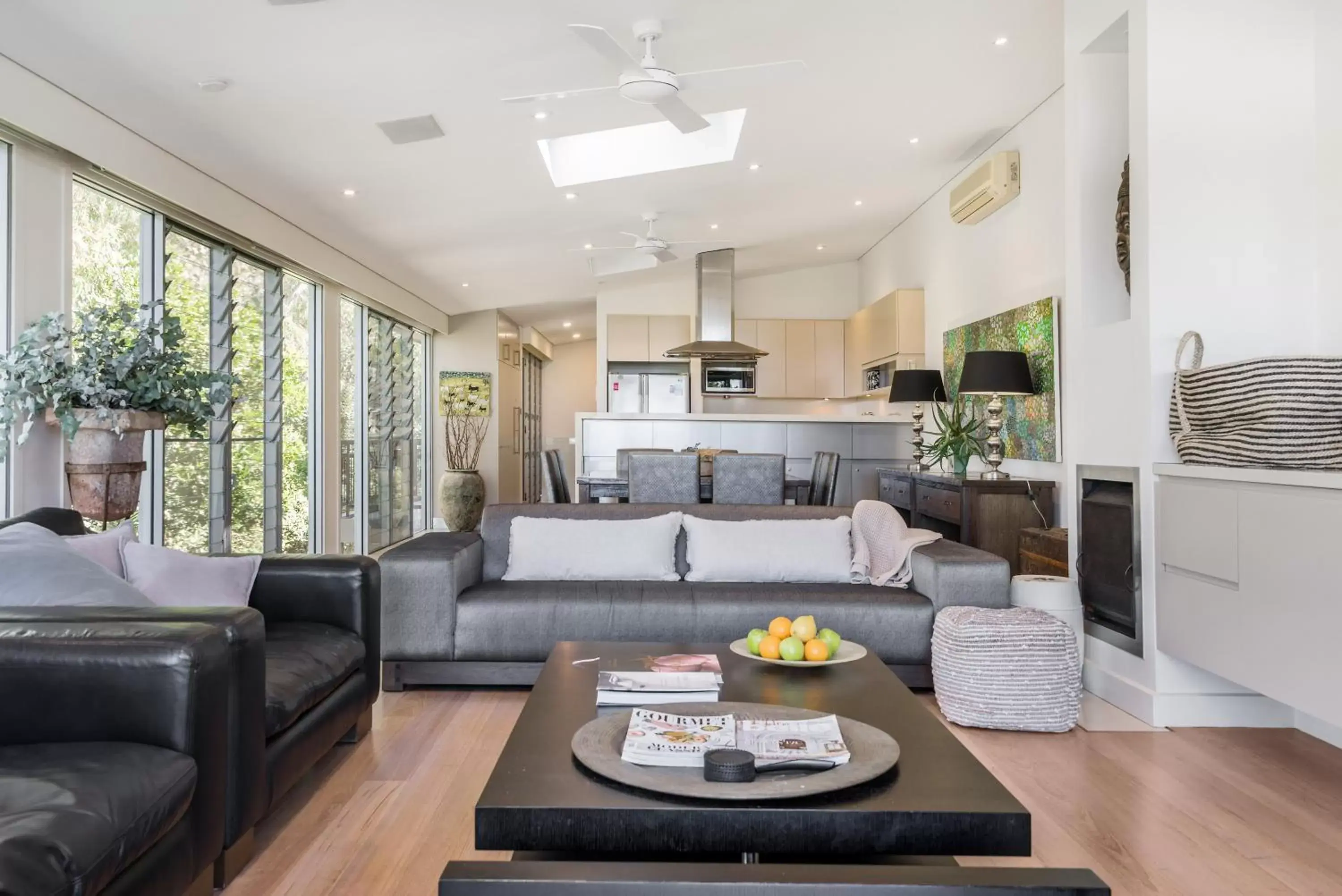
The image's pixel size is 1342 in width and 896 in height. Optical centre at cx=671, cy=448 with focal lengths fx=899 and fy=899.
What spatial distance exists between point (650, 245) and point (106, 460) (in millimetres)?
4856

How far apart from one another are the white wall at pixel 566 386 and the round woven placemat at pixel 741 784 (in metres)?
12.8

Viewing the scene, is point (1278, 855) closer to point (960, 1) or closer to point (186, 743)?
point (186, 743)

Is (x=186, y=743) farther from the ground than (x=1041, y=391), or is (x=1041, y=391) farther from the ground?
(x=1041, y=391)

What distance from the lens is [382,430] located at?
861 centimetres

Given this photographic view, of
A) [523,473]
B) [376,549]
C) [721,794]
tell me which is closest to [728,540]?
[721,794]

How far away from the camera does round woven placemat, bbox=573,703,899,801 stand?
1.45m

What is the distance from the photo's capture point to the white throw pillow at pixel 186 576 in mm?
2441

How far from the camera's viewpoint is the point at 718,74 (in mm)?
3707

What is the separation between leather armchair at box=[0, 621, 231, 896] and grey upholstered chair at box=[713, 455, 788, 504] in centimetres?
300

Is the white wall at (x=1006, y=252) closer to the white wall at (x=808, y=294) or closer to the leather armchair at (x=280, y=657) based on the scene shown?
the white wall at (x=808, y=294)

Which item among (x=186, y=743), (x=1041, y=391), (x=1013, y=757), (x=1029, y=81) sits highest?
(x=1029, y=81)

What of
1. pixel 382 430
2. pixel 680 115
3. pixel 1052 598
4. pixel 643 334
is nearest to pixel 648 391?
pixel 643 334

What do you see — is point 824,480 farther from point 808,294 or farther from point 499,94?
point 808,294

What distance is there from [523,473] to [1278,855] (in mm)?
11170
